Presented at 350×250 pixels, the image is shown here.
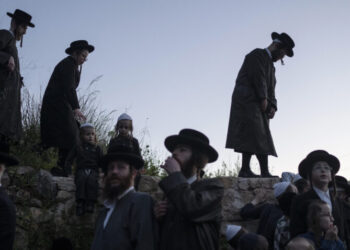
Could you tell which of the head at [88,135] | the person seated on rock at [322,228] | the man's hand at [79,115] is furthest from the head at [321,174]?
the man's hand at [79,115]

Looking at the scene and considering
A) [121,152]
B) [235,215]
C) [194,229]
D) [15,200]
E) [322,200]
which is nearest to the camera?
[194,229]

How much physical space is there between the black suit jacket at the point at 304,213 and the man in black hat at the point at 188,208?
1.36 m

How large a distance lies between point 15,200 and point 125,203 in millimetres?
3223

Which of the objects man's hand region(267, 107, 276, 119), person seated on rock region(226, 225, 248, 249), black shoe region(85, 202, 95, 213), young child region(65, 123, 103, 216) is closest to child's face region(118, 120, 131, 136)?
young child region(65, 123, 103, 216)

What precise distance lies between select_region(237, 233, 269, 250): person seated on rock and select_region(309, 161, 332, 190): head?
0.84 metres

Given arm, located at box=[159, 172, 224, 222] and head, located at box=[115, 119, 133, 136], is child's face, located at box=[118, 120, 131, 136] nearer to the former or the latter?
head, located at box=[115, 119, 133, 136]

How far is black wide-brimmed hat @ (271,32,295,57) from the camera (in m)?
7.97

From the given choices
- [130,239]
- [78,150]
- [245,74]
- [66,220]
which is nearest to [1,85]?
[78,150]

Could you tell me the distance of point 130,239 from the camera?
3.73 meters

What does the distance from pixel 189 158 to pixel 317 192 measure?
1.71 m

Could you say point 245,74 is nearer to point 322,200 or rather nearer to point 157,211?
point 322,200

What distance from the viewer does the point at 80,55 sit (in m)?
7.96

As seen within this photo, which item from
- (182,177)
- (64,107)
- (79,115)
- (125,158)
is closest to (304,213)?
(182,177)

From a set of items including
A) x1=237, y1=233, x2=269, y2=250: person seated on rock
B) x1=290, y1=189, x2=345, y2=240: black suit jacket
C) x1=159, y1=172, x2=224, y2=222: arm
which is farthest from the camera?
x1=290, y1=189, x2=345, y2=240: black suit jacket
